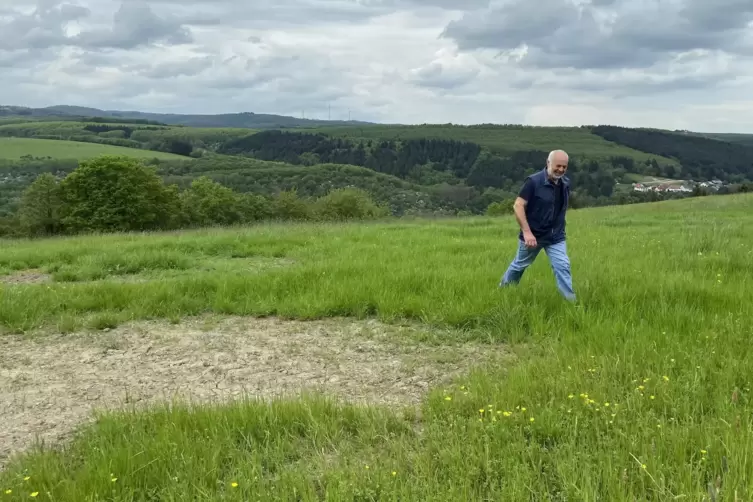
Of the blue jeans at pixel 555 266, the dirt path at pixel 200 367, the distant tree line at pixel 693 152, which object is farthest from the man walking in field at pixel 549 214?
the distant tree line at pixel 693 152

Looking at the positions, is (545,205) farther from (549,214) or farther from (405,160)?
(405,160)

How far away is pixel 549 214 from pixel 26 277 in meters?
10.0

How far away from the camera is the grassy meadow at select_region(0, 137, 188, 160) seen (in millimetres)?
113569

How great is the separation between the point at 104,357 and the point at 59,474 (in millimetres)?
2940

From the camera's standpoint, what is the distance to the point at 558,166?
24.2ft

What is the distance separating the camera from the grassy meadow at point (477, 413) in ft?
11.3

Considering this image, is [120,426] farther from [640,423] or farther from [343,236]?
[343,236]

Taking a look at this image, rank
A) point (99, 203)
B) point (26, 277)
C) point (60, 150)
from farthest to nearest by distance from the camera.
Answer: point (60, 150)
point (99, 203)
point (26, 277)

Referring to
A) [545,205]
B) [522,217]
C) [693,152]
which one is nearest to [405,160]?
[693,152]

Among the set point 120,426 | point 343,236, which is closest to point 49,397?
point 120,426

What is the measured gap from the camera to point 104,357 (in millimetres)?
6512

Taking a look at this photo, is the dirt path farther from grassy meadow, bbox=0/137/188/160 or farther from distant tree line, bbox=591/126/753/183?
distant tree line, bbox=591/126/753/183

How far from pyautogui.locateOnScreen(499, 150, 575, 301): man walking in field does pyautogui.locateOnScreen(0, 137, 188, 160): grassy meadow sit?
113 metres

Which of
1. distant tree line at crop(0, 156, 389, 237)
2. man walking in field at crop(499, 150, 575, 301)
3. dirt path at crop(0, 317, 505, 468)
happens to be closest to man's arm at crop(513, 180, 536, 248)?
man walking in field at crop(499, 150, 575, 301)
